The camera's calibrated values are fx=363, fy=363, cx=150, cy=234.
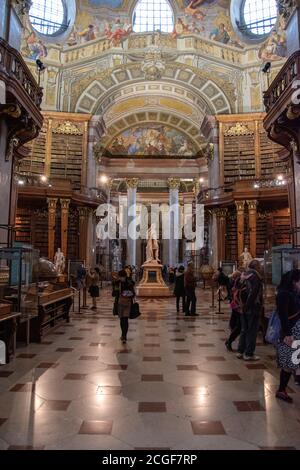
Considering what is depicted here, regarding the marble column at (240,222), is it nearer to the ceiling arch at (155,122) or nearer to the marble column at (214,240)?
the marble column at (214,240)

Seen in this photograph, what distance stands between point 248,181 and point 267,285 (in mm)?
11777

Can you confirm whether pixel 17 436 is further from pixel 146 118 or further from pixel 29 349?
pixel 146 118

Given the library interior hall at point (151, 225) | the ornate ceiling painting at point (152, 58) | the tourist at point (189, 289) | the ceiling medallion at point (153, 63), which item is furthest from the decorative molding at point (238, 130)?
the tourist at point (189, 289)

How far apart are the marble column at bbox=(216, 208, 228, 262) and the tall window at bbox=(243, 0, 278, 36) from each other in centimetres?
988

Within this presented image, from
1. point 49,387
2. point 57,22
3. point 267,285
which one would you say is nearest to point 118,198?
point 57,22

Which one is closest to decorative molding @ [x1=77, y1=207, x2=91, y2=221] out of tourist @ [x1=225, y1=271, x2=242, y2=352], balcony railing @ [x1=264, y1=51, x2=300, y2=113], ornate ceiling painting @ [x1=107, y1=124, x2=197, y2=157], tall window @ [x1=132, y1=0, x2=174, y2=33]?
ornate ceiling painting @ [x1=107, y1=124, x2=197, y2=157]

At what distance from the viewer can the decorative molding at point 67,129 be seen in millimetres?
19516

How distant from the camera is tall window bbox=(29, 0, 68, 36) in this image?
19.1 m

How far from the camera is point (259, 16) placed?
1964 cm

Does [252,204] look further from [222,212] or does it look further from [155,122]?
[155,122]

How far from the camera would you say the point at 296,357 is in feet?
10.1

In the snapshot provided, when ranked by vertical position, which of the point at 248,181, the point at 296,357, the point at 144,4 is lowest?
the point at 296,357

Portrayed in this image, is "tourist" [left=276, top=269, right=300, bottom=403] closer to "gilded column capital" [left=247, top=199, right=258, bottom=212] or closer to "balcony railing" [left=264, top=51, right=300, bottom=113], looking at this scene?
"balcony railing" [left=264, top=51, right=300, bottom=113]

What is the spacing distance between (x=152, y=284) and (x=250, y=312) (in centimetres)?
984
